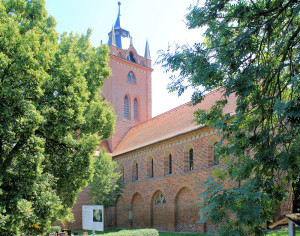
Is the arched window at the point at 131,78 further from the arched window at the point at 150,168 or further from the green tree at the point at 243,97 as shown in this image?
the green tree at the point at 243,97

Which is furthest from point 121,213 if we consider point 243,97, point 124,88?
point 243,97

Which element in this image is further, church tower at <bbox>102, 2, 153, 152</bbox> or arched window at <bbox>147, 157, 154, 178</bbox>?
church tower at <bbox>102, 2, 153, 152</bbox>

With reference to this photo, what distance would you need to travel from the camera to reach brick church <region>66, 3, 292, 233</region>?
19922mm

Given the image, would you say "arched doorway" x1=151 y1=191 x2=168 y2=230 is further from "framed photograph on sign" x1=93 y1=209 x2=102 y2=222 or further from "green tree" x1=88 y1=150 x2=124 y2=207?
"framed photograph on sign" x1=93 y1=209 x2=102 y2=222

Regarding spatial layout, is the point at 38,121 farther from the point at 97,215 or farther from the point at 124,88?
the point at 124,88

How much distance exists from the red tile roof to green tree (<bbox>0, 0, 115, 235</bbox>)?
1019 cm

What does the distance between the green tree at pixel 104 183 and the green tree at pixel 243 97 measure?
1904cm

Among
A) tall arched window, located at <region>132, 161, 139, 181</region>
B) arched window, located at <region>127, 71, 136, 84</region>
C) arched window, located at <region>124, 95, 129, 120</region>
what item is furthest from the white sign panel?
arched window, located at <region>127, 71, 136, 84</region>

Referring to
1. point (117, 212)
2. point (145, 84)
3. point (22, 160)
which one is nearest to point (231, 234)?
point (22, 160)

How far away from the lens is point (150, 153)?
973 inches

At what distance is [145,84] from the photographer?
36031 mm

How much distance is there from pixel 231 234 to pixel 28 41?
795 centimetres

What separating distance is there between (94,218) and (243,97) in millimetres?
10768

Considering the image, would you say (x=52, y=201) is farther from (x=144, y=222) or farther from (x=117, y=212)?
(x=117, y=212)
